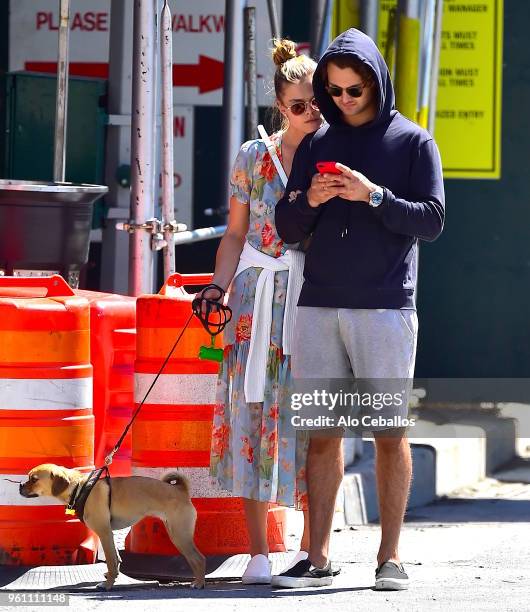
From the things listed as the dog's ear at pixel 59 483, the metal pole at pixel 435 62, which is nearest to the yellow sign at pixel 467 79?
the metal pole at pixel 435 62

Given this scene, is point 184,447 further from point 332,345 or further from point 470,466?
point 470,466

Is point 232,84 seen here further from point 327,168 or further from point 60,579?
point 60,579

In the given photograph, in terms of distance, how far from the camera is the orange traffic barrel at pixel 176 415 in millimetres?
5902

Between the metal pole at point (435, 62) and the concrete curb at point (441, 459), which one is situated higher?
the metal pole at point (435, 62)

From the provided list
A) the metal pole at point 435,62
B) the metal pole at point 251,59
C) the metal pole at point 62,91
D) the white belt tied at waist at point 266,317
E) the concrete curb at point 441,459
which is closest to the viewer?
the white belt tied at waist at point 266,317

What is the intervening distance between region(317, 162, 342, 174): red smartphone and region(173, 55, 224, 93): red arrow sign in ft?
16.0

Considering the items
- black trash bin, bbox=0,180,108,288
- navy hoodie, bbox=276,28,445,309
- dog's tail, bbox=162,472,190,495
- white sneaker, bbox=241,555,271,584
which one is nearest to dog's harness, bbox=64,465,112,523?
dog's tail, bbox=162,472,190,495

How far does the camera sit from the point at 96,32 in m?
10.0

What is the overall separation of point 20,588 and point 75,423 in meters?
0.65

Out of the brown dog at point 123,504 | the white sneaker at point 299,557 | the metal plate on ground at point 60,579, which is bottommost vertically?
the metal plate on ground at point 60,579

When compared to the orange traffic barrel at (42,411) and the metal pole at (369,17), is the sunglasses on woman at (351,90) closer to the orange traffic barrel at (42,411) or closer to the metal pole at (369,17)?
the orange traffic barrel at (42,411)

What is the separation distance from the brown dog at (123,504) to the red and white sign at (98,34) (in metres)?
4.76

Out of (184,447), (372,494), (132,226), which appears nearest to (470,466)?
(372,494)

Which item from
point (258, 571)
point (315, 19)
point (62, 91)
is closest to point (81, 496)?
point (258, 571)
